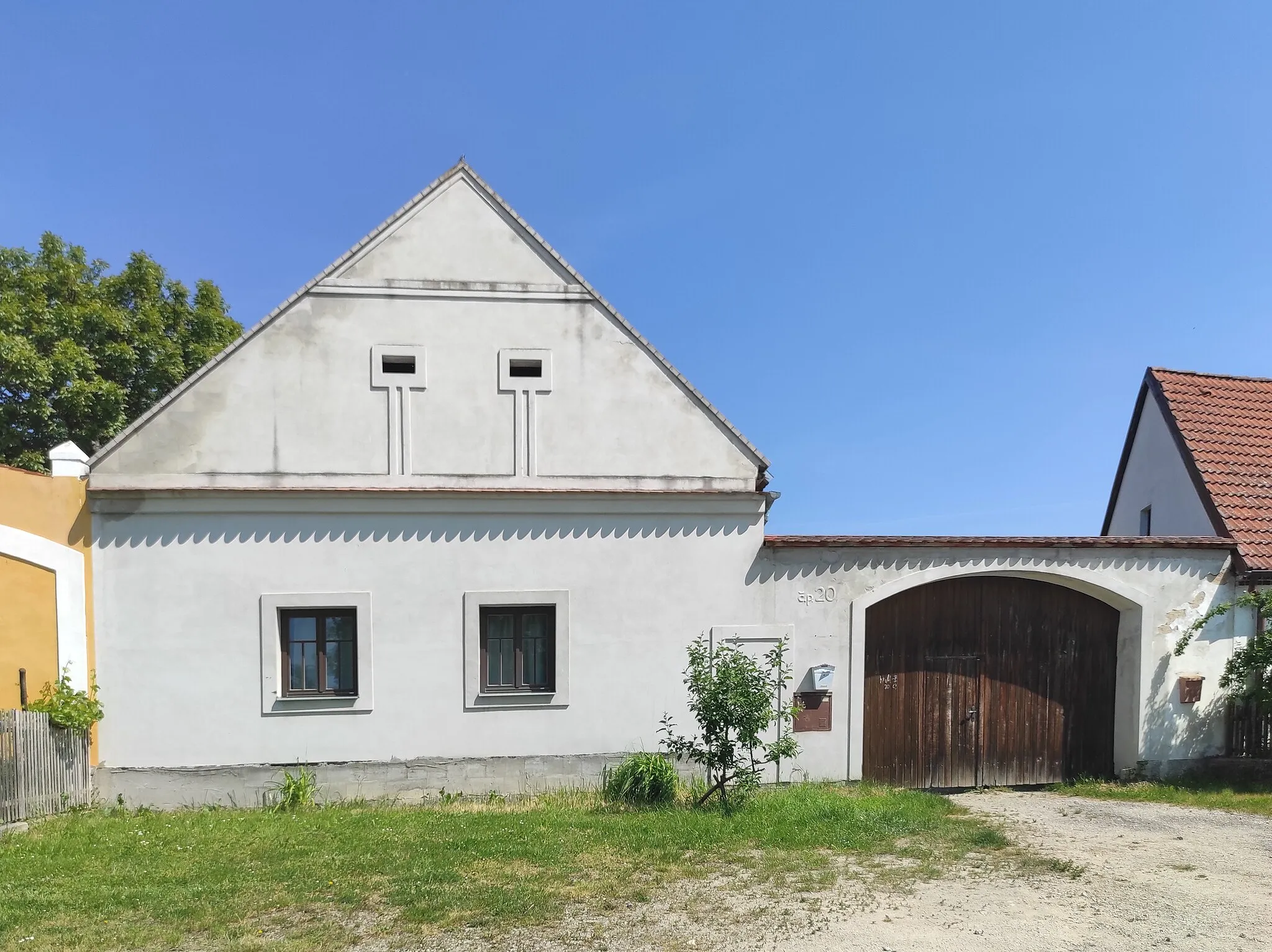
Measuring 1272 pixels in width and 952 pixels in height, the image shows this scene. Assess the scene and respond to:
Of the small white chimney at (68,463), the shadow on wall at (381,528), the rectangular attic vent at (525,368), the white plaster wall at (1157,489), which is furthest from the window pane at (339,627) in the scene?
the white plaster wall at (1157,489)

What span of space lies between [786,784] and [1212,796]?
518cm

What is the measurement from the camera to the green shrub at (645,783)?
838 centimetres

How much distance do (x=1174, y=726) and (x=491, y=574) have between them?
927 cm

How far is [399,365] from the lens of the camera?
8.91 meters

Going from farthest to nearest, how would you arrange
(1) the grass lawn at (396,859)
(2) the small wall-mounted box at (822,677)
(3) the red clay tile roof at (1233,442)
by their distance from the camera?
(3) the red clay tile roof at (1233,442), (2) the small wall-mounted box at (822,677), (1) the grass lawn at (396,859)

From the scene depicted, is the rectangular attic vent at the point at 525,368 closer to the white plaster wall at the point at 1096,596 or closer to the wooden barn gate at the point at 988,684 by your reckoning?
the white plaster wall at the point at 1096,596

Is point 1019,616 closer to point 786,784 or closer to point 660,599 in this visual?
point 786,784

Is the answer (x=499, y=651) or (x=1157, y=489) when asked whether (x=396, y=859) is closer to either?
(x=499, y=651)

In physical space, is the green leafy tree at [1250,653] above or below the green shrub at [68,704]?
above

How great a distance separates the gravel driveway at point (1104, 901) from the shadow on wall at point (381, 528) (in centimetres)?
464

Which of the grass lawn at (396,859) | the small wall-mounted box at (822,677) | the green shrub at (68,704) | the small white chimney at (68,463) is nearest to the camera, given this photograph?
the grass lawn at (396,859)

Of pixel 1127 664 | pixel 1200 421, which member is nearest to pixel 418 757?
pixel 1127 664

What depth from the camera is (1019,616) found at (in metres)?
9.66

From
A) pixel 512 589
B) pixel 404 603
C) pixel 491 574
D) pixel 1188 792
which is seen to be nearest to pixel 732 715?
pixel 512 589
